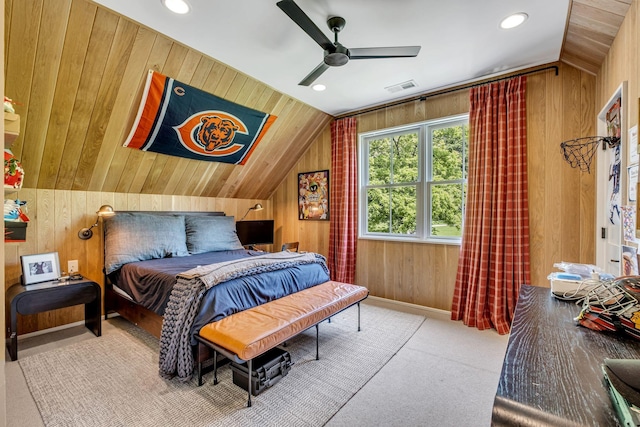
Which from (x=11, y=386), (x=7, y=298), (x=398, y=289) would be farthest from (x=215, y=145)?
(x=398, y=289)

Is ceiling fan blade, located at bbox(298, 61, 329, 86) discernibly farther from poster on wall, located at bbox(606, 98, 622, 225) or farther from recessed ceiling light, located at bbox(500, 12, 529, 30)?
poster on wall, located at bbox(606, 98, 622, 225)

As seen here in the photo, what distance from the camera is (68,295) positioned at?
8.38 feet

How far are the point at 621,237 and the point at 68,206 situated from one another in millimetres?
4629

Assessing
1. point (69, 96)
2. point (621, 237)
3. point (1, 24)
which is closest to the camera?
point (1, 24)

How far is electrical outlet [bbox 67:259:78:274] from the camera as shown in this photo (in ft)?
9.77

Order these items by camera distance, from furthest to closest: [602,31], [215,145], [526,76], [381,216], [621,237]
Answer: [381,216] < [215,145] < [526,76] < [602,31] < [621,237]

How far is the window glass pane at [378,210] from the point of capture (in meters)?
3.82

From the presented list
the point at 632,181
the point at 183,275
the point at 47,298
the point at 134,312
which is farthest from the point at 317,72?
the point at 47,298

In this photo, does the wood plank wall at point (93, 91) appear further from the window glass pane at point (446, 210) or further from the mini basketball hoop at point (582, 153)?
the mini basketball hoop at point (582, 153)

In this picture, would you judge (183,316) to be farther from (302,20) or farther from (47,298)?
(302,20)

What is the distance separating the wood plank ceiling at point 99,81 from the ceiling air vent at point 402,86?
3.73ft

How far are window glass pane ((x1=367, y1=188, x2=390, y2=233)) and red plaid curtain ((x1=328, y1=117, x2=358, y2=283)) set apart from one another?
0.20 m

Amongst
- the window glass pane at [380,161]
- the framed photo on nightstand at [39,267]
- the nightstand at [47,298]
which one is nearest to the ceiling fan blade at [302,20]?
the window glass pane at [380,161]

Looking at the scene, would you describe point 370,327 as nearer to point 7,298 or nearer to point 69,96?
point 7,298
